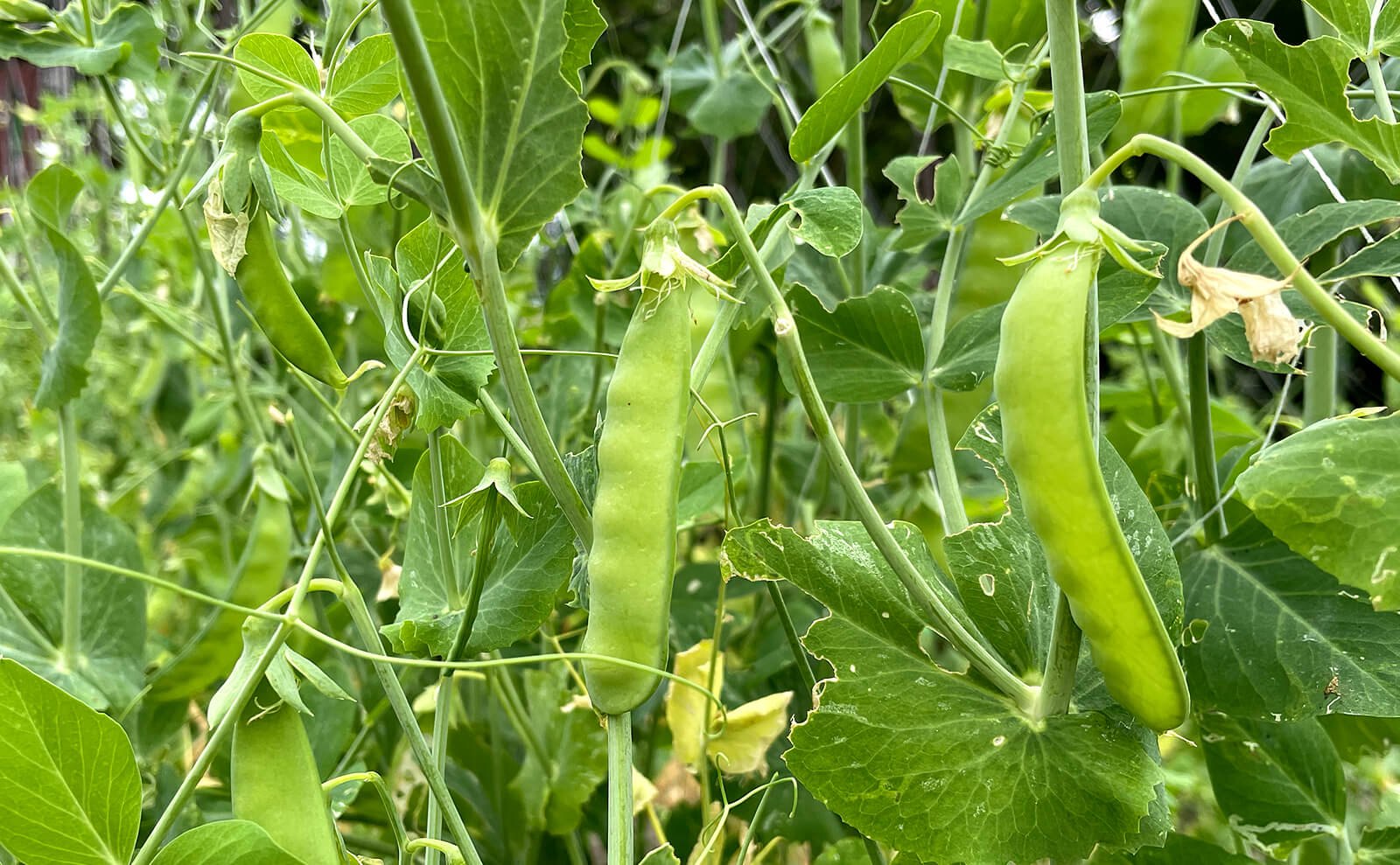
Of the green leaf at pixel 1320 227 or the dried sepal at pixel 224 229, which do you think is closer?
the dried sepal at pixel 224 229

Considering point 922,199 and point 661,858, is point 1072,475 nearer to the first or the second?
point 661,858

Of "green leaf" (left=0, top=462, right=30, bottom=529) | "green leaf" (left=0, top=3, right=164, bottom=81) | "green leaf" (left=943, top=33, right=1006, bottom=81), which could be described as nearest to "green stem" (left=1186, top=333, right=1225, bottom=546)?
"green leaf" (left=943, top=33, right=1006, bottom=81)

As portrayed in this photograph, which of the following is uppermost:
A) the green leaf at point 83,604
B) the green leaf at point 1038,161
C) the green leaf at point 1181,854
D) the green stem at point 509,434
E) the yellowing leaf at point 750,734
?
the green leaf at point 1038,161

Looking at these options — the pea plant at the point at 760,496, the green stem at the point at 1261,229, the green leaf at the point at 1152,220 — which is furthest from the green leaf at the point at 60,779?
the green leaf at the point at 1152,220

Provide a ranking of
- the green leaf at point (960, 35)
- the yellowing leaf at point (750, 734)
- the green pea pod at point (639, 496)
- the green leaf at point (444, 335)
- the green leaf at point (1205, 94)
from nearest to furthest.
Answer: the green pea pod at point (639, 496), the green leaf at point (444, 335), the yellowing leaf at point (750, 734), the green leaf at point (960, 35), the green leaf at point (1205, 94)

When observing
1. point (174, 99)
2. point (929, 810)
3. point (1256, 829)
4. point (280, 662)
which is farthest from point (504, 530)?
point (174, 99)

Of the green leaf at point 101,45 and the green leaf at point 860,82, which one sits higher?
the green leaf at point 101,45

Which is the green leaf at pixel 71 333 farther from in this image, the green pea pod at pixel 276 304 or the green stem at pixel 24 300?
the green pea pod at pixel 276 304

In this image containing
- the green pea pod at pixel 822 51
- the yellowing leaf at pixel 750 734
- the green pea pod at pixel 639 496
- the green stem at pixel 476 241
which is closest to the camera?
the green stem at pixel 476 241
